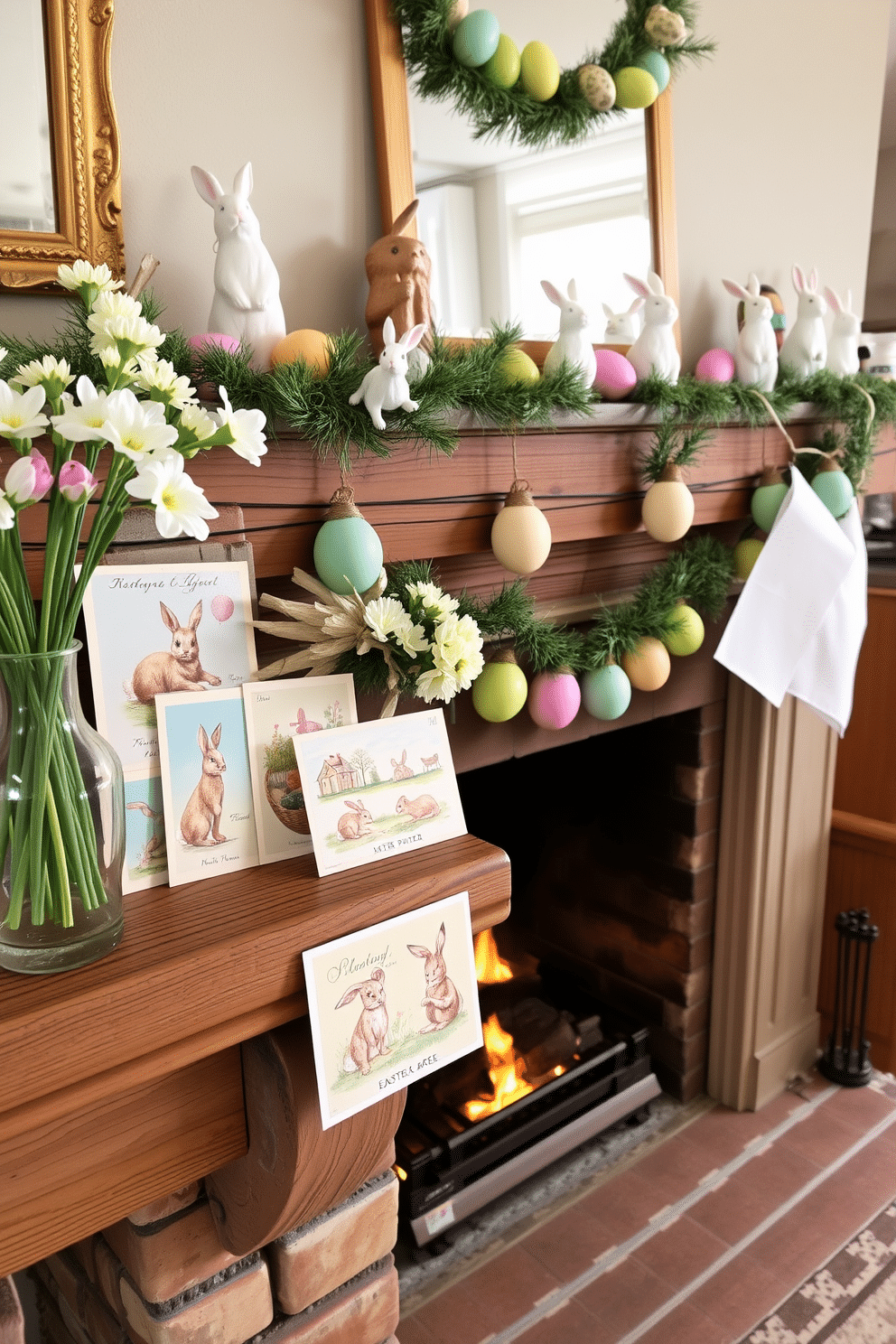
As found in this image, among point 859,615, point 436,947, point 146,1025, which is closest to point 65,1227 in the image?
point 146,1025

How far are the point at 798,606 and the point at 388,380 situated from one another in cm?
81

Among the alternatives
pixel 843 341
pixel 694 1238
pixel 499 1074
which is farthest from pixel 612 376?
pixel 694 1238

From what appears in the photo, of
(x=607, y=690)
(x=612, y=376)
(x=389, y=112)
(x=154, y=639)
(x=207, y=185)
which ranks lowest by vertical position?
(x=607, y=690)

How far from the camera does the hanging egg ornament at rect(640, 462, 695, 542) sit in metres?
1.24

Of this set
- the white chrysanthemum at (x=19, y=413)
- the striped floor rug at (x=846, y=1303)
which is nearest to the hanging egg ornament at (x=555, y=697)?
the white chrysanthemum at (x=19, y=413)

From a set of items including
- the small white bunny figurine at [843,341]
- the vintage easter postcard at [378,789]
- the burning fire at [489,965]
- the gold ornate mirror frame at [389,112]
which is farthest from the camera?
the burning fire at [489,965]

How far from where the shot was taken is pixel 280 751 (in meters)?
0.84

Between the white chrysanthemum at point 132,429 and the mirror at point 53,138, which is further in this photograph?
the mirror at point 53,138

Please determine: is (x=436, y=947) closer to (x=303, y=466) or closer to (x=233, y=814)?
(x=233, y=814)

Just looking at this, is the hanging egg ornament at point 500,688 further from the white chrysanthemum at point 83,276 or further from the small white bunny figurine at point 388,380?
the white chrysanthemum at point 83,276

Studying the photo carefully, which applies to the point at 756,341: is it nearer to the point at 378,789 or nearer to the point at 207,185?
the point at 207,185

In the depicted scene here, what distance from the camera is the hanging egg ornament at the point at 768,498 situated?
1423mm

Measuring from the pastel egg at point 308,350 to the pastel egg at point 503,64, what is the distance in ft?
1.49

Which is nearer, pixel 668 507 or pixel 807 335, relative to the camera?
pixel 668 507
